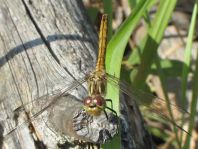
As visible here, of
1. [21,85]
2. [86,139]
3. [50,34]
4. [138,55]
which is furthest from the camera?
[138,55]

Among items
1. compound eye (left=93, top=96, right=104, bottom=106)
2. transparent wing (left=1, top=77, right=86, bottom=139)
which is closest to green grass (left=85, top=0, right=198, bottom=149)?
compound eye (left=93, top=96, right=104, bottom=106)

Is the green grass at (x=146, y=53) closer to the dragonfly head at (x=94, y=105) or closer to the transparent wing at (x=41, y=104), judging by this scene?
the dragonfly head at (x=94, y=105)

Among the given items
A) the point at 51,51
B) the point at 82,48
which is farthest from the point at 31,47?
the point at 82,48

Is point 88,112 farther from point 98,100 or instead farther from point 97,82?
point 97,82

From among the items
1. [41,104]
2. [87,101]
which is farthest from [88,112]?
[41,104]

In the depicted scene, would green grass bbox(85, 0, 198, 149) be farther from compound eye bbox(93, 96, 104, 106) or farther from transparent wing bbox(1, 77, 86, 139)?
transparent wing bbox(1, 77, 86, 139)

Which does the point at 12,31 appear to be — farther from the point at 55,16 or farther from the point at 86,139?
the point at 86,139
